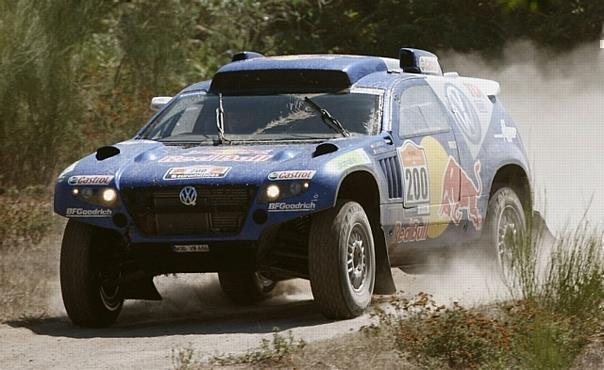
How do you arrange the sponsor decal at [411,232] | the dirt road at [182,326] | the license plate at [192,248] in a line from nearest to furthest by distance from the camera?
the dirt road at [182,326] → the license plate at [192,248] → the sponsor decal at [411,232]

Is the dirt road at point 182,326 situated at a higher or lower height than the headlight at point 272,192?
lower

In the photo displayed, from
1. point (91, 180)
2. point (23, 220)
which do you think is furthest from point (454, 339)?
point (23, 220)

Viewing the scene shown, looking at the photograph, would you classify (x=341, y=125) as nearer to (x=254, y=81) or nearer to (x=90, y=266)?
(x=254, y=81)

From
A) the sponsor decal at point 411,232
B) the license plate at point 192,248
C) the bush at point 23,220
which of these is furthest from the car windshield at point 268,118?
the bush at point 23,220

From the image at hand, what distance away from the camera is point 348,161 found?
10.1 m

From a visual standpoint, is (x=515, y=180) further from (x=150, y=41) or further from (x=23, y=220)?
(x=150, y=41)

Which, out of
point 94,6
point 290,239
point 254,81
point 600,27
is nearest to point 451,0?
point 600,27

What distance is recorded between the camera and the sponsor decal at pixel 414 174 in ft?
36.1

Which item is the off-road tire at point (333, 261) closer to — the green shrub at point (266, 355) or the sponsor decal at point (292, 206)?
the sponsor decal at point (292, 206)

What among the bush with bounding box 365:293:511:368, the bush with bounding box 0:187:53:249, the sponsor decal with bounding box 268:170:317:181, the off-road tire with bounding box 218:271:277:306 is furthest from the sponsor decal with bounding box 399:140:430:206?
the bush with bounding box 0:187:53:249

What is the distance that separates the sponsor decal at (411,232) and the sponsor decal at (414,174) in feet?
0.53

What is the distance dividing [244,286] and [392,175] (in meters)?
1.93

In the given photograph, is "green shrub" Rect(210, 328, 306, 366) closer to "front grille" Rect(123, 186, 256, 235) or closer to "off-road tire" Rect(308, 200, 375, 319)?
"off-road tire" Rect(308, 200, 375, 319)

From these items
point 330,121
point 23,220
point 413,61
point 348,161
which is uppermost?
point 413,61
